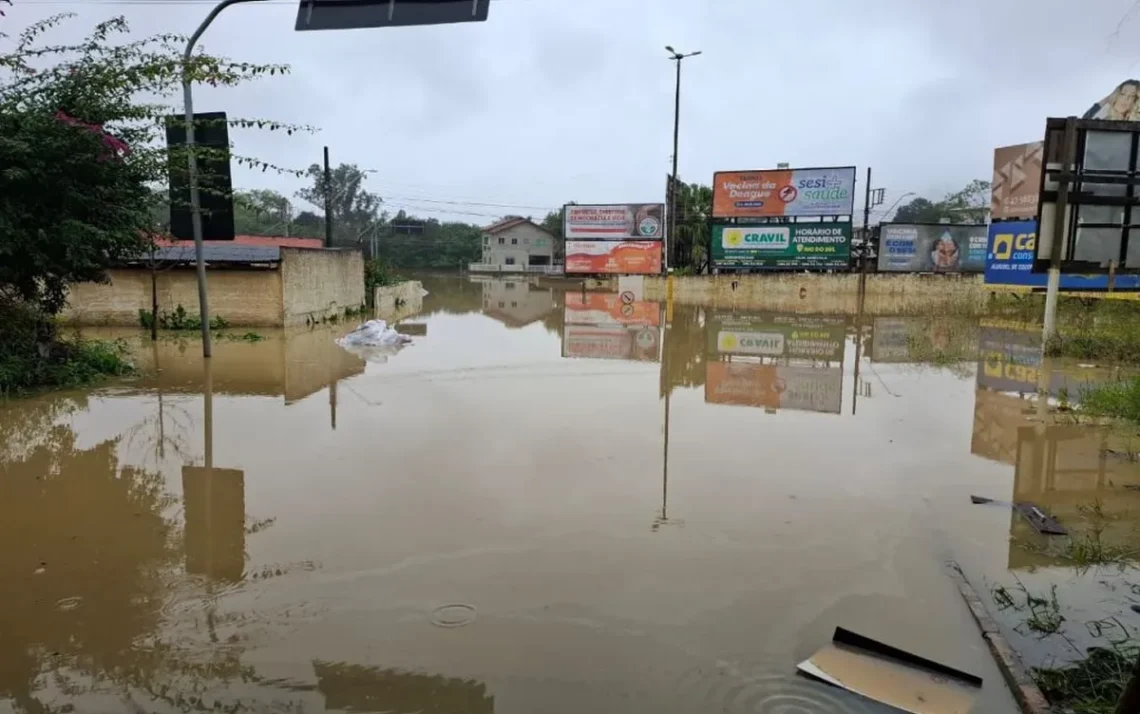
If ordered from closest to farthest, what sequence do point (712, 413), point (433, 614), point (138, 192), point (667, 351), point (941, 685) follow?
point (941, 685), point (433, 614), point (712, 413), point (138, 192), point (667, 351)

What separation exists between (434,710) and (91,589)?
2474 mm

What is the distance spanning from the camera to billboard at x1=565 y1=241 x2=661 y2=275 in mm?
35688

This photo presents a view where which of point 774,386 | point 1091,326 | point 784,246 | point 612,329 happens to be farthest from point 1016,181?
point 774,386

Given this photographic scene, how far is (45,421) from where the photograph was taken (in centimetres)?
862

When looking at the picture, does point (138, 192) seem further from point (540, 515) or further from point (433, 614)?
point (433, 614)

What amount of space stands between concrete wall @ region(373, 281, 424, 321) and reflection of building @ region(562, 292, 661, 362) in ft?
19.9

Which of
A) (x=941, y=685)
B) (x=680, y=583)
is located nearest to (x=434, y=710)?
(x=680, y=583)

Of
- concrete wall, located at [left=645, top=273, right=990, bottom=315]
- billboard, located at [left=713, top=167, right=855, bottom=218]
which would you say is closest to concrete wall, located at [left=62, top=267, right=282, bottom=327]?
concrete wall, located at [left=645, top=273, right=990, bottom=315]

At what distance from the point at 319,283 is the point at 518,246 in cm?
5214

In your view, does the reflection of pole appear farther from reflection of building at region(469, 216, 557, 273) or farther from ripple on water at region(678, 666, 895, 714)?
reflection of building at region(469, 216, 557, 273)

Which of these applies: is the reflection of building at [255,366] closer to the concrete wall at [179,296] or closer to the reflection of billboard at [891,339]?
the concrete wall at [179,296]

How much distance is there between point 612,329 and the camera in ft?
66.8

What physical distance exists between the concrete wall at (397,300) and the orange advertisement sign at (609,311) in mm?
6131

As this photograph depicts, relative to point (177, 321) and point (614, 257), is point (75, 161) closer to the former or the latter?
point (177, 321)
